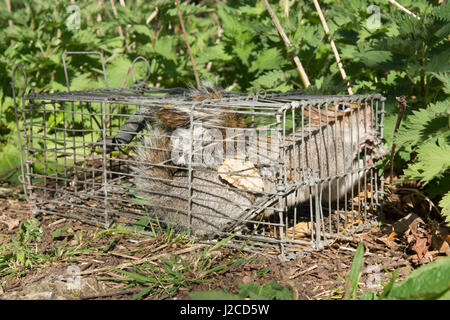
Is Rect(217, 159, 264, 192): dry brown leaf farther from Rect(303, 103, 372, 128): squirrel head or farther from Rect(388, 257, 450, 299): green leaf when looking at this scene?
Rect(388, 257, 450, 299): green leaf

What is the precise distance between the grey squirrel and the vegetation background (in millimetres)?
221

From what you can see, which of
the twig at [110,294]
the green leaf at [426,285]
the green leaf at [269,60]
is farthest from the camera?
the green leaf at [269,60]

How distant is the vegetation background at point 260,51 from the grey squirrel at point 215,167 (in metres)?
0.22

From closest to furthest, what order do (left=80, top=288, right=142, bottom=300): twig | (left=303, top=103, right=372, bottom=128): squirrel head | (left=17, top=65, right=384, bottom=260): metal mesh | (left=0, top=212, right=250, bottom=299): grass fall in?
(left=80, top=288, right=142, bottom=300): twig < (left=0, top=212, right=250, bottom=299): grass < (left=17, top=65, right=384, bottom=260): metal mesh < (left=303, top=103, right=372, bottom=128): squirrel head

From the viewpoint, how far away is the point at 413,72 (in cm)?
251

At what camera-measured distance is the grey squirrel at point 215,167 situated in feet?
7.79

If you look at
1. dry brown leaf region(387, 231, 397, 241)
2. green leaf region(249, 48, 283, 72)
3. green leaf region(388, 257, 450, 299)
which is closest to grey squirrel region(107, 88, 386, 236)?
dry brown leaf region(387, 231, 397, 241)

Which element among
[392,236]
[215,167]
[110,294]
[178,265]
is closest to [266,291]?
[178,265]

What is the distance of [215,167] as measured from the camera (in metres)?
2.42

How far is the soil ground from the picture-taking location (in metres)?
1.99

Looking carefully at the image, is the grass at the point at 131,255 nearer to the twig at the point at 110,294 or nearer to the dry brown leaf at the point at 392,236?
the twig at the point at 110,294

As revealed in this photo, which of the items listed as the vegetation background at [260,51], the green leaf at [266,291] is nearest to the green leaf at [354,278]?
the green leaf at [266,291]
